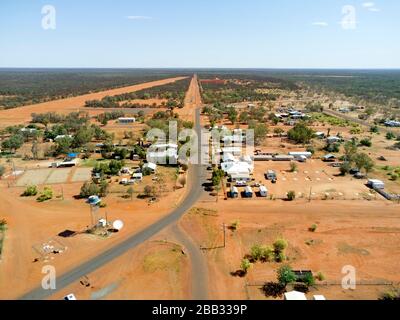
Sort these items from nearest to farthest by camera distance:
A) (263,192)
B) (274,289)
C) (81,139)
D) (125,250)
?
(274,289), (125,250), (263,192), (81,139)

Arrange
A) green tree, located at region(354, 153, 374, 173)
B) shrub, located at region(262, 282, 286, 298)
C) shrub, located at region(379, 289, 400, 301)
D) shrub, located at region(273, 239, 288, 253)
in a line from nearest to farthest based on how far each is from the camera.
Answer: shrub, located at region(379, 289, 400, 301) < shrub, located at region(262, 282, 286, 298) < shrub, located at region(273, 239, 288, 253) < green tree, located at region(354, 153, 374, 173)

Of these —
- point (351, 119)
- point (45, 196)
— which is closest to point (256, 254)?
point (45, 196)

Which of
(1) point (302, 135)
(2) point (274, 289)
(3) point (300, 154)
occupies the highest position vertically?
(1) point (302, 135)

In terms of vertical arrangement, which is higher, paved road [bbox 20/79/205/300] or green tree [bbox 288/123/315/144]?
green tree [bbox 288/123/315/144]

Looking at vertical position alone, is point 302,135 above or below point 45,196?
above

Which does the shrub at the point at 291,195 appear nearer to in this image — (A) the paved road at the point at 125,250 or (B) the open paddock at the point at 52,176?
(A) the paved road at the point at 125,250

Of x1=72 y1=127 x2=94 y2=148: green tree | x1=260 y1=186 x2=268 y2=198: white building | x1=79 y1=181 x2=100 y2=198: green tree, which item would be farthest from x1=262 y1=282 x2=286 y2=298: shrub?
x1=72 y1=127 x2=94 y2=148: green tree

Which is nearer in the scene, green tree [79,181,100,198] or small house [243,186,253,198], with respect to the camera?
green tree [79,181,100,198]

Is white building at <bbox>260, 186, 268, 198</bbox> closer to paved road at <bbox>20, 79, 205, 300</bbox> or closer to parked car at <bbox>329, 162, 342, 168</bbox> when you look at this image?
paved road at <bbox>20, 79, 205, 300</bbox>

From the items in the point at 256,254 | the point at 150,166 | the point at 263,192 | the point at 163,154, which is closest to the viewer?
the point at 256,254

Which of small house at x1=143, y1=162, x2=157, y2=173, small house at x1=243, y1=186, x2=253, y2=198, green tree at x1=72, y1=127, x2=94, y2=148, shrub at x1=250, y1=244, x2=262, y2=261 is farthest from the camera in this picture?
green tree at x1=72, y1=127, x2=94, y2=148

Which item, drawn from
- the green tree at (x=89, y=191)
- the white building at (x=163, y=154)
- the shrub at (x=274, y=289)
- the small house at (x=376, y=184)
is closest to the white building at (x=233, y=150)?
the white building at (x=163, y=154)

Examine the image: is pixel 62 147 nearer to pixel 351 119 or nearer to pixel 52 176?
pixel 52 176
